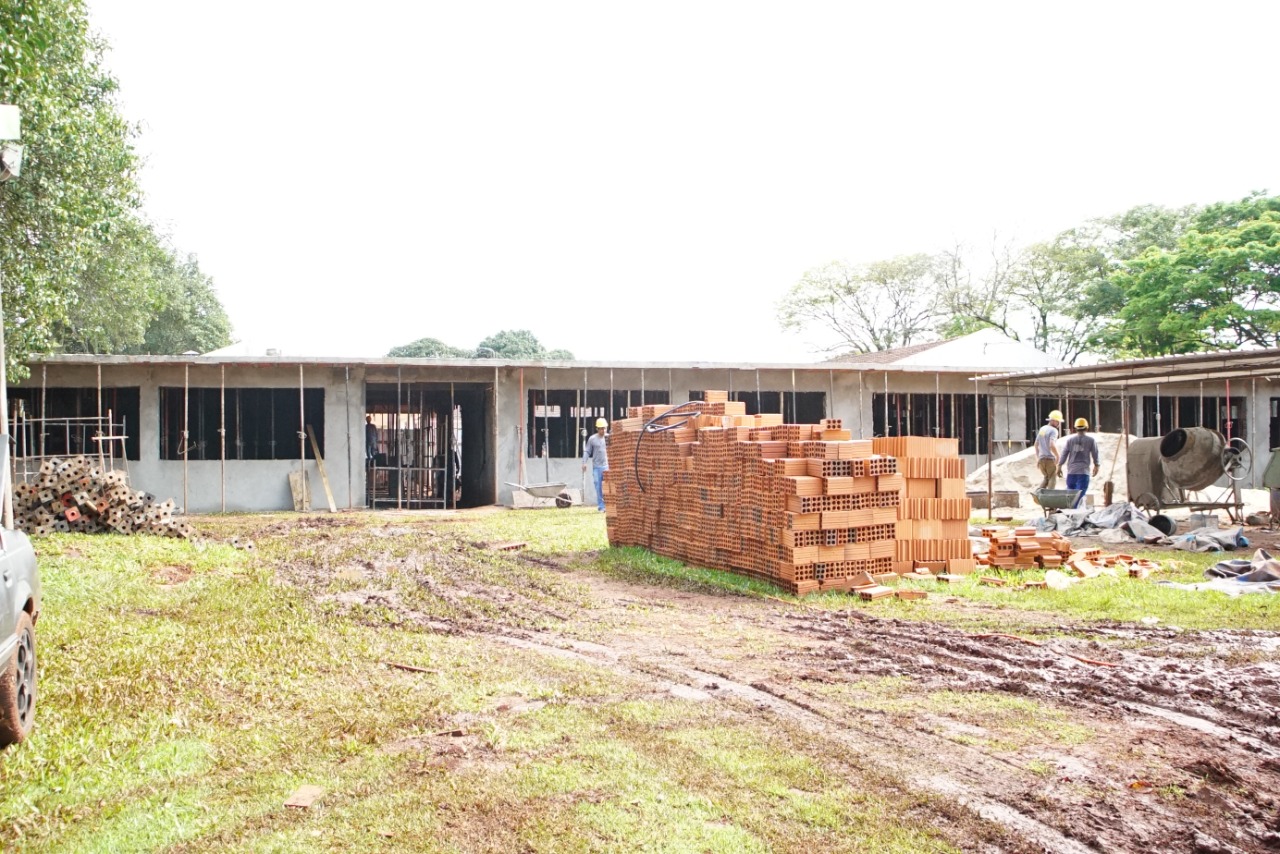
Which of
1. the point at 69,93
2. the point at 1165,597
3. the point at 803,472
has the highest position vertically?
the point at 69,93

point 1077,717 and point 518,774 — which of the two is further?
point 1077,717

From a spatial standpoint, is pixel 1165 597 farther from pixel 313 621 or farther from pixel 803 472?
pixel 313 621

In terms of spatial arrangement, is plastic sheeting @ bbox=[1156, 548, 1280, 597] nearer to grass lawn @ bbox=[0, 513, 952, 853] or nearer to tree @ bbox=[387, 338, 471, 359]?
grass lawn @ bbox=[0, 513, 952, 853]

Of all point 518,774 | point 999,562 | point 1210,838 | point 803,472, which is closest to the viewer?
point 1210,838

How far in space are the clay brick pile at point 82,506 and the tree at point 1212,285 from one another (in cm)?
3249

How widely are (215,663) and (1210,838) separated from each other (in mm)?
5779

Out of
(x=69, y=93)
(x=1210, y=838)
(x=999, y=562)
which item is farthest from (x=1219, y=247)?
(x=1210, y=838)

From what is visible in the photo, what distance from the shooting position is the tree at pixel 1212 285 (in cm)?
3350

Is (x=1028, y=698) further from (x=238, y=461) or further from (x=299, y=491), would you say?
(x=238, y=461)

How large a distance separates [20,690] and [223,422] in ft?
54.8

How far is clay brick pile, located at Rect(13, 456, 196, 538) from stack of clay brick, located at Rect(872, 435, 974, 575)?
9809 mm

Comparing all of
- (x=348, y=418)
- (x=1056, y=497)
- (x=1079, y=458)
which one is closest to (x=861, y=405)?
(x=1079, y=458)

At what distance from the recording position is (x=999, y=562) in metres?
11.8

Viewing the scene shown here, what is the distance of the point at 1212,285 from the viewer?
3422 cm
